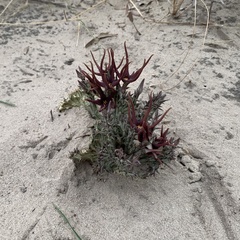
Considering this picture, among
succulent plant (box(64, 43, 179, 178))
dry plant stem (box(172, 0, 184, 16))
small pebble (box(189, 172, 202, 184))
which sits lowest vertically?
small pebble (box(189, 172, 202, 184))

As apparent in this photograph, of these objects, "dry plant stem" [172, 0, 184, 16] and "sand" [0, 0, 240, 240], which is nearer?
"sand" [0, 0, 240, 240]

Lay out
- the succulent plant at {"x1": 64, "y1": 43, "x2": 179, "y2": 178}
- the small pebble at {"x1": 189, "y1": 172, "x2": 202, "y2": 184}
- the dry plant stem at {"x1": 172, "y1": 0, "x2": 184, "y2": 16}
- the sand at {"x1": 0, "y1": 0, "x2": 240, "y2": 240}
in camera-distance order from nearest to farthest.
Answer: the succulent plant at {"x1": 64, "y1": 43, "x2": 179, "y2": 178} → the sand at {"x1": 0, "y1": 0, "x2": 240, "y2": 240} → the small pebble at {"x1": 189, "y1": 172, "x2": 202, "y2": 184} → the dry plant stem at {"x1": 172, "y1": 0, "x2": 184, "y2": 16}

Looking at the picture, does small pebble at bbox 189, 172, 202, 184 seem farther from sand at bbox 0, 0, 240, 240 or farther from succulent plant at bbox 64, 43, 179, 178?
succulent plant at bbox 64, 43, 179, 178

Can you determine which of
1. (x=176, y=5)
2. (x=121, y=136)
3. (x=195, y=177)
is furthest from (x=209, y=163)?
(x=176, y=5)

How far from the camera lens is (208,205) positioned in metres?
2.25

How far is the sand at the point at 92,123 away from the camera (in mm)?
2162

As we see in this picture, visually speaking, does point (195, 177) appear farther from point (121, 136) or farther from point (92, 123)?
point (92, 123)

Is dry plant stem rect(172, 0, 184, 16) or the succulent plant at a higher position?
the succulent plant

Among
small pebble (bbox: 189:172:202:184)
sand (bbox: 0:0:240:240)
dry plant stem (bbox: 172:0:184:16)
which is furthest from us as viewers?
dry plant stem (bbox: 172:0:184:16)

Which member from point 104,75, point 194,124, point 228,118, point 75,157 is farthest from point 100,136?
point 228,118

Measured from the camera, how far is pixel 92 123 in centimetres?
253

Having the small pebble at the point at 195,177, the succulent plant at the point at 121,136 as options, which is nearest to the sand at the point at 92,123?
the small pebble at the point at 195,177

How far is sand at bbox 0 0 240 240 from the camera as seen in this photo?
2162mm

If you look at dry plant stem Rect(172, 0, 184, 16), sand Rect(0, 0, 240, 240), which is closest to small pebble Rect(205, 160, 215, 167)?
sand Rect(0, 0, 240, 240)
